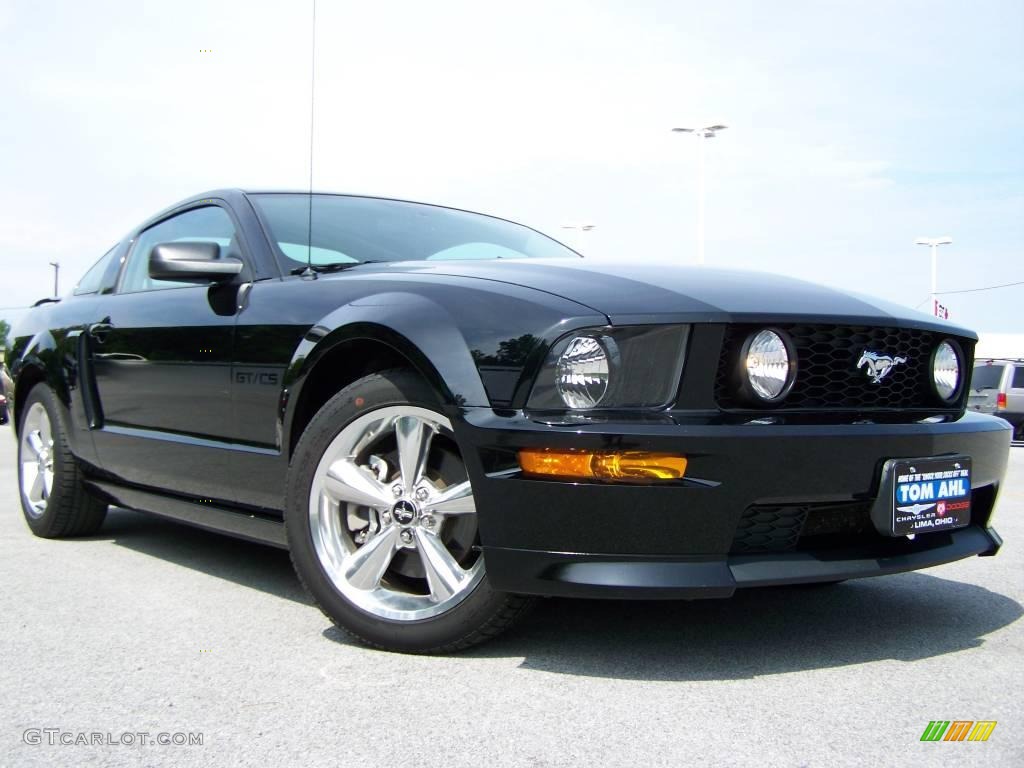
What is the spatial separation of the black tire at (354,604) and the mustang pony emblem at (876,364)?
1.07 meters

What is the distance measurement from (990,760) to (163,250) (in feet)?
9.10

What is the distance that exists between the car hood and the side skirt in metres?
0.90

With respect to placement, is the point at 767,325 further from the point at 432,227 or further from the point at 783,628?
the point at 432,227

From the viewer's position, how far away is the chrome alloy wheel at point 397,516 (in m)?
2.74

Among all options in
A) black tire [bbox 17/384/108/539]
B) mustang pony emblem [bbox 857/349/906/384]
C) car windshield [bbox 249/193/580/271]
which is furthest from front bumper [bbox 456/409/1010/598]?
black tire [bbox 17/384/108/539]

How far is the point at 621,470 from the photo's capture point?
2418 millimetres

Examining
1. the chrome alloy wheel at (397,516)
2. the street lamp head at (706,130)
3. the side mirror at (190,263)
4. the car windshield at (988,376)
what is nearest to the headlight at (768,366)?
the chrome alloy wheel at (397,516)

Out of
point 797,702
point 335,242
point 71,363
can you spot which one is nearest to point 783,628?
point 797,702

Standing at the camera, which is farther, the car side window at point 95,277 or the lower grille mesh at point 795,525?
the car side window at point 95,277

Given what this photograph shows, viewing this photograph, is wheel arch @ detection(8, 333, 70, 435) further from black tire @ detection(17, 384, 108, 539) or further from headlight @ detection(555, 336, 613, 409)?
headlight @ detection(555, 336, 613, 409)

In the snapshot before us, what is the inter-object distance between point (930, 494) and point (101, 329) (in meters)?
3.20

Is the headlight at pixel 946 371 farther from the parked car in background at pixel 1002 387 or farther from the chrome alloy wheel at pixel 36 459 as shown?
the parked car in background at pixel 1002 387

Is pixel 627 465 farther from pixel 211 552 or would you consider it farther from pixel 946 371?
pixel 211 552

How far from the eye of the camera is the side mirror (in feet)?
11.3
